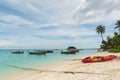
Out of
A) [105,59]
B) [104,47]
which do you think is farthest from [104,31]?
[105,59]

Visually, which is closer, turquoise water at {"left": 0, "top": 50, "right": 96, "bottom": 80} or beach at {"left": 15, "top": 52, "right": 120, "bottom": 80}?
beach at {"left": 15, "top": 52, "right": 120, "bottom": 80}

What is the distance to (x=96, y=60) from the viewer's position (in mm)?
29422

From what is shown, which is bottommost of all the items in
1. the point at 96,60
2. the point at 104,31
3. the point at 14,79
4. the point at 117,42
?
the point at 14,79

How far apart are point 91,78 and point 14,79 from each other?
10.1 metres

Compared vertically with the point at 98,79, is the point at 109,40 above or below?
above

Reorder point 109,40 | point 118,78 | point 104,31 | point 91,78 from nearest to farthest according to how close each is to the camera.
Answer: point 118,78 < point 91,78 < point 109,40 < point 104,31

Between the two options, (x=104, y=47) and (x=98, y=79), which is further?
(x=104, y=47)

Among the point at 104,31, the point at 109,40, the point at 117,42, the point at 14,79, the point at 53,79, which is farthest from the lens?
the point at 104,31

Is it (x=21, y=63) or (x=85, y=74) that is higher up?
(x=85, y=74)

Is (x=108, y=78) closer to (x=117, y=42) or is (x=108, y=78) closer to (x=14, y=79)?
(x=14, y=79)

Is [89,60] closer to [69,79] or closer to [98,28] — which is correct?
[69,79]

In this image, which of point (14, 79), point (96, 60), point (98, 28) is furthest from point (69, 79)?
point (98, 28)

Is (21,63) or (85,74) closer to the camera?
(85,74)

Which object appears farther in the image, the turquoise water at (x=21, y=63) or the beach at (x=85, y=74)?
the turquoise water at (x=21, y=63)
